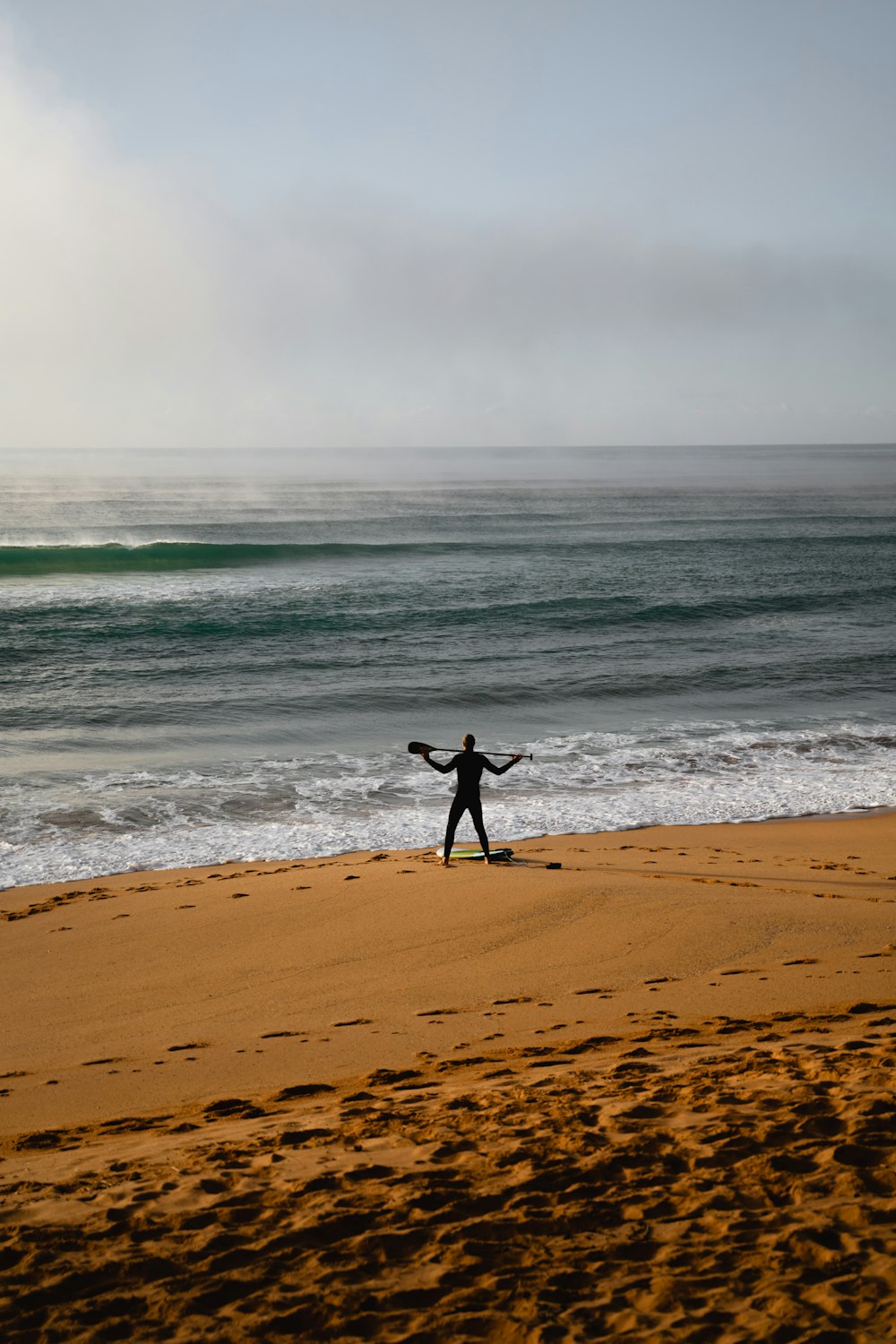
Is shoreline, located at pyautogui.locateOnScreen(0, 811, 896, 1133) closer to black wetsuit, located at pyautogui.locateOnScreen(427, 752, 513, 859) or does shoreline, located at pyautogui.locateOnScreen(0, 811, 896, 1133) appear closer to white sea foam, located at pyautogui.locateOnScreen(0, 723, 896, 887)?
black wetsuit, located at pyautogui.locateOnScreen(427, 752, 513, 859)

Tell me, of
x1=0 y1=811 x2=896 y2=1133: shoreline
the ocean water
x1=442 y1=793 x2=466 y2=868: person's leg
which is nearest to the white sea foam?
the ocean water

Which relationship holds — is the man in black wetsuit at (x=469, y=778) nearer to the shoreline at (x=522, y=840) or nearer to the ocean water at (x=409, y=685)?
the shoreline at (x=522, y=840)

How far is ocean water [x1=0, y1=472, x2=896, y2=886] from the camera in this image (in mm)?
13898

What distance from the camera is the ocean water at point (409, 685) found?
13898 millimetres

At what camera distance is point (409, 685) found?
2194 centimetres

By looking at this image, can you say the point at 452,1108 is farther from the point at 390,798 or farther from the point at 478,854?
the point at 390,798

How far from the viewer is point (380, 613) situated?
3022cm

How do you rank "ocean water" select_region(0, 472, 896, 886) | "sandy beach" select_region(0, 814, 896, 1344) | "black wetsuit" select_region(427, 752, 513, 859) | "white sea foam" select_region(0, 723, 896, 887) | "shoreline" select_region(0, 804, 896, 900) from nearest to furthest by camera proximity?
"sandy beach" select_region(0, 814, 896, 1344) < "shoreline" select_region(0, 804, 896, 900) < "black wetsuit" select_region(427, 752, 513, 859) < "white sea foam" select_region(0, 723, 896, 887) < "ocean water" select_region(0, 472, 896, 886)

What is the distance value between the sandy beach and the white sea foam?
1.84 m

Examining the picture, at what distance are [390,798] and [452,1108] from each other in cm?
923

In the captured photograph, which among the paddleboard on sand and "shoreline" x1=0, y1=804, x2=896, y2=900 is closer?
"shoreline" x1=0, y1=804, x2=896, y2=900

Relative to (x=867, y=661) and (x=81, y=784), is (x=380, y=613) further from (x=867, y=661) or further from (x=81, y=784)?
(x=81, y=784)

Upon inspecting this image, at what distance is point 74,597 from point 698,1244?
31.5m

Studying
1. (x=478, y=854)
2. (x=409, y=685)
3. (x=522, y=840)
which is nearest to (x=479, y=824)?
(x=478, y=854)
